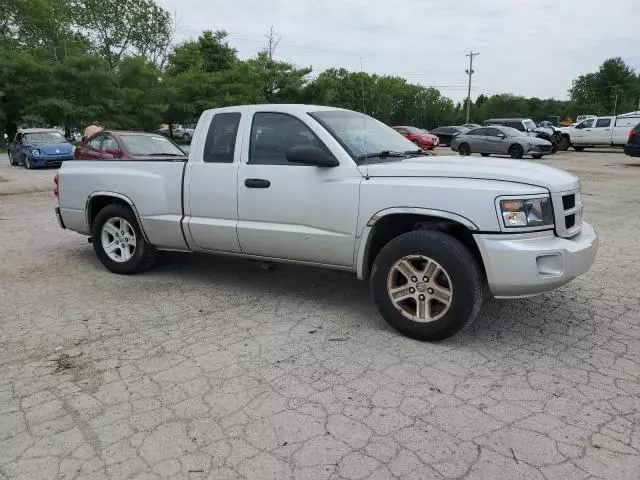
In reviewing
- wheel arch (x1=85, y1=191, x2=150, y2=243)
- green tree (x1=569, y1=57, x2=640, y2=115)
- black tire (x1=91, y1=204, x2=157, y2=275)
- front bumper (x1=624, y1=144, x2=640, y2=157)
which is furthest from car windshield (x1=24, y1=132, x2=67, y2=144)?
green tree (x1=569, y1=57, x2=640, y2=115)

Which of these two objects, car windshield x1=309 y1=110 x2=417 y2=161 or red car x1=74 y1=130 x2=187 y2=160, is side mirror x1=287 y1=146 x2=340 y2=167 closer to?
car windshield x1=309 y1=110 x2=417 y2=161

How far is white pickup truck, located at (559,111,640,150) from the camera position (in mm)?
25031

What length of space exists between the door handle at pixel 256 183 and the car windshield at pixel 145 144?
5.71 m

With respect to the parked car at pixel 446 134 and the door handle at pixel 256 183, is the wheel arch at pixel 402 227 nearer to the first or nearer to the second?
the door handle at pixel 256 183

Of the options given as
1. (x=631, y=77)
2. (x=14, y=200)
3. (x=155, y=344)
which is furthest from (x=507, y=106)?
(x=155, y=344)

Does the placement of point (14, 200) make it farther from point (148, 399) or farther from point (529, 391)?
point (529, 391)

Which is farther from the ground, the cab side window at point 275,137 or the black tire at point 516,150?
the cab side window at point 275,137

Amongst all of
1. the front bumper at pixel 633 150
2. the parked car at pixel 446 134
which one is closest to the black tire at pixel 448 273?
the front bumper at pixel 633 150

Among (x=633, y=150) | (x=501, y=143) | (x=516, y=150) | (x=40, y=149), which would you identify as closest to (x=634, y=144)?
(x=633, y=150)

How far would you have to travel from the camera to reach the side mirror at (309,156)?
4023 millimetres

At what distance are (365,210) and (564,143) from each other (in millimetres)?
27571

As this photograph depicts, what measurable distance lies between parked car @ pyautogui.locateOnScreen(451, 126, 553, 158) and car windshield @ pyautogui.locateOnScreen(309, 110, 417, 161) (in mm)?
18817

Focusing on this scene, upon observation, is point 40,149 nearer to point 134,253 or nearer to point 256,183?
point 134,253

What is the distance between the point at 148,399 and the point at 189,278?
101 inches
